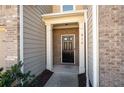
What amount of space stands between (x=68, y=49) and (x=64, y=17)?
3573mm

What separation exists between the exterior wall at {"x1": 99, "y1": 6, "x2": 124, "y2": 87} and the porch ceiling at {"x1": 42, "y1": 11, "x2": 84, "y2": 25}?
399cm

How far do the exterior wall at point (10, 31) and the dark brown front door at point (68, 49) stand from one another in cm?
Answer: 667

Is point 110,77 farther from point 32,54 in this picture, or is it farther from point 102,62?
point 32,54

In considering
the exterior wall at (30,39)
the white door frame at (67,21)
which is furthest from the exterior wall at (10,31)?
the white door frame at (67,21)

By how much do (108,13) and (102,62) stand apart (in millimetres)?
1240

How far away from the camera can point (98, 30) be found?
4.19 m

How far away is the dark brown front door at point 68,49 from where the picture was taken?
457 inches

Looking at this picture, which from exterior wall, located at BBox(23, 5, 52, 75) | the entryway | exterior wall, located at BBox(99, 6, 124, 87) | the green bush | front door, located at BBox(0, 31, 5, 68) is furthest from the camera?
the entryway

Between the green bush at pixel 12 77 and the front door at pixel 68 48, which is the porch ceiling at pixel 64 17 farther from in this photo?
the green bush at pixel 12 77

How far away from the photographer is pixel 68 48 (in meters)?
11.7

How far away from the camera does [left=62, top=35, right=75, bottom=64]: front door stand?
11.6m

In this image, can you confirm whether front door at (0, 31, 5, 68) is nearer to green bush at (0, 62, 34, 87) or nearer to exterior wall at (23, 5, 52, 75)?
exterior wall at (23, 5, 52, 75)

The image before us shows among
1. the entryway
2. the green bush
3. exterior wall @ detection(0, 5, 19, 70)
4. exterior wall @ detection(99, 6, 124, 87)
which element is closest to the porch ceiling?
the entryway
